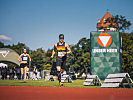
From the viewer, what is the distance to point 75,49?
60219 mm

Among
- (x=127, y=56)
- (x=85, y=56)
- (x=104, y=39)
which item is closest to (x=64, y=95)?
(x=104, y=39)

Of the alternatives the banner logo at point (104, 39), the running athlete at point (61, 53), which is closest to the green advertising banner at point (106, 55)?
the banner logo at point (104, 39)

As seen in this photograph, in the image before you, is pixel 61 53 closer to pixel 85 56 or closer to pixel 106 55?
pixel 106 55

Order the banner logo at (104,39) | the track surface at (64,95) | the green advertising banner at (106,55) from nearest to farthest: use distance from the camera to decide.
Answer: the track surface at (64,95) < the green advertising banner at (106,55) < the banner logo at (104,39)

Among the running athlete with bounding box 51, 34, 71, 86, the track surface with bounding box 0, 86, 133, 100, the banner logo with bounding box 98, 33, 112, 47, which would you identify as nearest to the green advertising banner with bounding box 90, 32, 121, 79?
the banner logo with bounding box 98, 33, 112, 47

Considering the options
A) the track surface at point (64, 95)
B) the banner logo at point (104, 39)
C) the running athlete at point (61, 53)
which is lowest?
the track surface at point (64, 95)

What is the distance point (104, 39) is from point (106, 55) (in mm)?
1323

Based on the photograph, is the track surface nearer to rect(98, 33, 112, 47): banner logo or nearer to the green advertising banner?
the green advertising banner

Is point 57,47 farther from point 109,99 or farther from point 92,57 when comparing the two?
point 92,57

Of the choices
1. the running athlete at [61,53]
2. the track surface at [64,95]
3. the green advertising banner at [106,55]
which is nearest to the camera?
the track surface at [64,95]

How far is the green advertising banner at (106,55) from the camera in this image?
739 inches

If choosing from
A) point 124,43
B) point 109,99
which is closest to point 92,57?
point 109,99

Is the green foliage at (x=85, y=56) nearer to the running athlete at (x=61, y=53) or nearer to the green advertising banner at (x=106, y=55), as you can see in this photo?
the green advertising banner at (x=106, y=55)

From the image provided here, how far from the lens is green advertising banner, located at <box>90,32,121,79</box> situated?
18766mm
